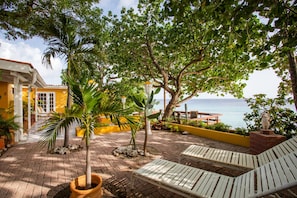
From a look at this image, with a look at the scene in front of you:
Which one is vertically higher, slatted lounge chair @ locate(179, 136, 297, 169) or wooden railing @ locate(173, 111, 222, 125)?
wooden railing @ locate(173, 111, 222, 125)

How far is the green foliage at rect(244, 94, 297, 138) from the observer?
5.21 m

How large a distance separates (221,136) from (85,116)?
227 inches

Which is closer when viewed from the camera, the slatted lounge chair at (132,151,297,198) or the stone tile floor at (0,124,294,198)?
the slatted lounge chair at (132,151,297,198)

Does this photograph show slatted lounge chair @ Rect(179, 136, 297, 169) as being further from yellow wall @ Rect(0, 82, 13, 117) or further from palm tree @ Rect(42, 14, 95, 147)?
yellow wall @ Rect(0, 82, 13, 117)

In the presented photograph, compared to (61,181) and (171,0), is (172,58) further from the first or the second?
(61,181)

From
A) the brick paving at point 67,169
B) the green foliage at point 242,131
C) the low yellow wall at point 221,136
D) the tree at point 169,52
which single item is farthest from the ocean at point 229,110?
the brick paving at point 67,169

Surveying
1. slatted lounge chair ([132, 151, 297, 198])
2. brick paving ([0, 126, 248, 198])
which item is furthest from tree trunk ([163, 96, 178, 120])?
slatted lounge chair ([132, 151, 297, 198])

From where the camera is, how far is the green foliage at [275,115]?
5212 millimetres

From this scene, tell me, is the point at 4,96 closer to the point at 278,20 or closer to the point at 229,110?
the point at 278,20

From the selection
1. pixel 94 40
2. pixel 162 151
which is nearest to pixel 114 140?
pixel 162 151

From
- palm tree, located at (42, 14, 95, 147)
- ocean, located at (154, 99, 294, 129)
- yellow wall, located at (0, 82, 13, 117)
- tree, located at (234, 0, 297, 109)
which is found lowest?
ocean, located at (154, 99, 294, 129)

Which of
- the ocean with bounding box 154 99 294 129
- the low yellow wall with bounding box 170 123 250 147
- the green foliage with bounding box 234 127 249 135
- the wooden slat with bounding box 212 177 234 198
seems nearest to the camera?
the wooden slat with bounding box 212 177 234 198

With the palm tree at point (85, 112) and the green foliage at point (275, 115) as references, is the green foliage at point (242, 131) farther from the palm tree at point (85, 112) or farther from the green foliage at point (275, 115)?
the palm tree at point (85, 112)

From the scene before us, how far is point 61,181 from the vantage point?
3357 mm
